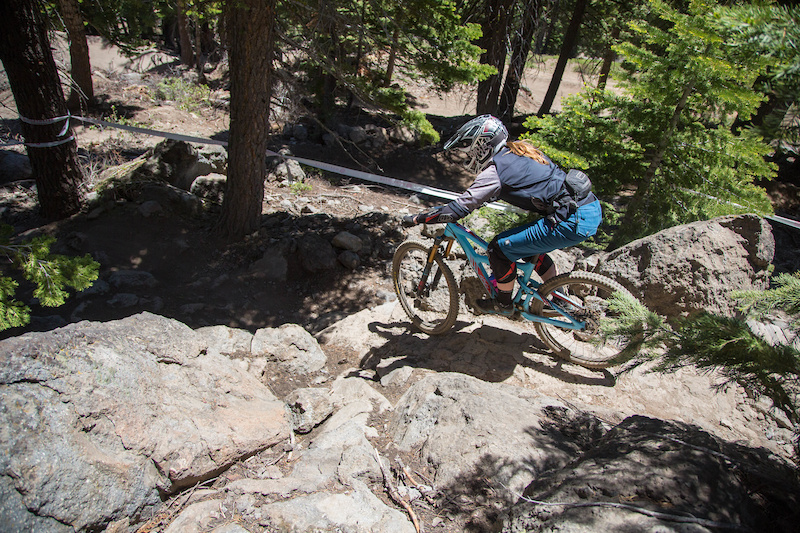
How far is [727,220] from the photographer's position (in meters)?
4.76

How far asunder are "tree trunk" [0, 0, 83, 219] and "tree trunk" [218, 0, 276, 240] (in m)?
2.58

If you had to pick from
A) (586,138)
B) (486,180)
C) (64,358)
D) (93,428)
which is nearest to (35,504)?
(93,428)

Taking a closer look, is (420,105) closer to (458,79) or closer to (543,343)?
(458,79)

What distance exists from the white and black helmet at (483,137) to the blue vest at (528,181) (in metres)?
0.15

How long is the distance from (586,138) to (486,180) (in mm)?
2314

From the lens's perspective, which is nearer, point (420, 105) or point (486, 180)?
point (486, 180)

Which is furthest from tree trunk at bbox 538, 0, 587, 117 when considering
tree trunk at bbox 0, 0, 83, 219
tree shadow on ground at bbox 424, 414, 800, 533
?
tree shadow on ground at bbox 424, 414, 800, 533

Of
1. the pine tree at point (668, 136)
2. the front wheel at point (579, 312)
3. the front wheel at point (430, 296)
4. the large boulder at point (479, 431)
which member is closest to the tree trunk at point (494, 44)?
the pine tree at point (668, 136)

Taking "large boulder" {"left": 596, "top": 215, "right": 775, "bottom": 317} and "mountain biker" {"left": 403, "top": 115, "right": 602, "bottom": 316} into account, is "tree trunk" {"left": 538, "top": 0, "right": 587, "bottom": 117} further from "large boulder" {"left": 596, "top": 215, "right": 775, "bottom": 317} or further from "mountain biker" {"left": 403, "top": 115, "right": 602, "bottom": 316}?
"mountain biker" {"left": 403, "top": 115, "right": 602, "bottom": 316}

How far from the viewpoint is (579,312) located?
4270 mm

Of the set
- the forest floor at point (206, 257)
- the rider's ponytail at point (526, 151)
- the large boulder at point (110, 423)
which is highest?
the rider's ponytail at point (526, 151)

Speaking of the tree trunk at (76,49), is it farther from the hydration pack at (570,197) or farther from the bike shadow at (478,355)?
the hydration pack at (570,197)

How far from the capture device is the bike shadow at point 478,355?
14.2ft

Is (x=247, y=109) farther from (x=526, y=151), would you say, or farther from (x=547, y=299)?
(x=547, y=299)
